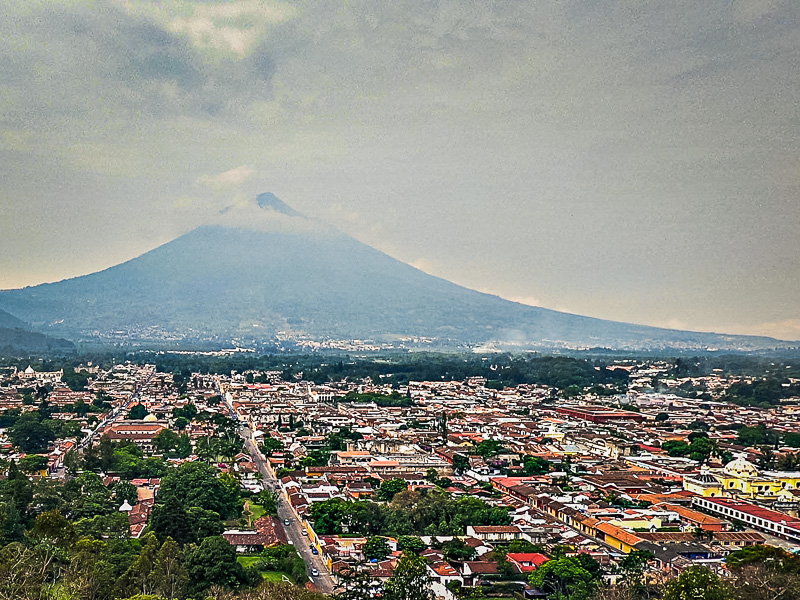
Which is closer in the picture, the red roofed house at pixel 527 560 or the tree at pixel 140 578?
the tree at pixel 140 578

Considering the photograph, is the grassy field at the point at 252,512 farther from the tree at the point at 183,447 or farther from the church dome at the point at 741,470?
the church dome at the point at 741,470

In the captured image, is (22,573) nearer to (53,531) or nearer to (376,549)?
(53,531)

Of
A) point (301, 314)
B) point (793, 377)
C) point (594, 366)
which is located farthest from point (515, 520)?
point (301, 314)

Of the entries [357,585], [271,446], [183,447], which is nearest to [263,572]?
[357,585]

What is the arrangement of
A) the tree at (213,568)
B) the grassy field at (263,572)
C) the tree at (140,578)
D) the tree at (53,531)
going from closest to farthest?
the tree at (140,578), the tree at (53,531), the tree at (213,568), the grassy field at (263,572)

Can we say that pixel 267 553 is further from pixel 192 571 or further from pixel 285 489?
pixel 285 489

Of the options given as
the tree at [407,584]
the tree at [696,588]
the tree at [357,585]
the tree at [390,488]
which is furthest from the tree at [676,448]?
the tree at [407,584]
